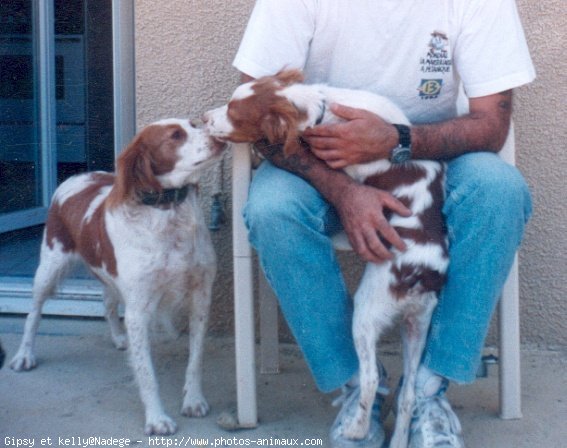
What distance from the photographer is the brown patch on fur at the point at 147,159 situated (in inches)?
107

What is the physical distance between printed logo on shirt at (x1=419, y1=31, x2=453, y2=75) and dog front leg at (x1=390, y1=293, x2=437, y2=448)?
770mm

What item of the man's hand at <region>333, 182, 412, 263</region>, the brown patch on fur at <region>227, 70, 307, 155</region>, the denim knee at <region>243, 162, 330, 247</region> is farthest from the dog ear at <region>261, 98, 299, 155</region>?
the man's hand at <region>333, 182, 412, 263</region>

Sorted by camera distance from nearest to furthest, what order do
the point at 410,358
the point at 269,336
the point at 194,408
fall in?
the point at 410,358
the point at 194,408
the point at 269,336

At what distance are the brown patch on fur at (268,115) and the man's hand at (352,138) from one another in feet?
0.23

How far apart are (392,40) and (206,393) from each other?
1.36 meters

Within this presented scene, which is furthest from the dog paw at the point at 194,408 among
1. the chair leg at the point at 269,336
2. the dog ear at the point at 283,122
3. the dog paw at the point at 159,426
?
the dog ear at the point at 283,122

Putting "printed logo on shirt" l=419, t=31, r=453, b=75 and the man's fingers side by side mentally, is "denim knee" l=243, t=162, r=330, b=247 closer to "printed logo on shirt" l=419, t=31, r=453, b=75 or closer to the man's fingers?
the man's fingers

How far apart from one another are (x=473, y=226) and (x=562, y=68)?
46.9 inches

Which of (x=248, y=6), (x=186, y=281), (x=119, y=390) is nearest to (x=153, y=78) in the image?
(x=248, y=6)

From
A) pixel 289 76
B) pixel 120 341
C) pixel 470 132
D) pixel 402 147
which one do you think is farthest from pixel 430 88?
pixel 120 341

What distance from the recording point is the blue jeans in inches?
95.2

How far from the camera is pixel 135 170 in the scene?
2.71 meters

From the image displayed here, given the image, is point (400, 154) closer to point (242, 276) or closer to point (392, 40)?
point (392, 40)

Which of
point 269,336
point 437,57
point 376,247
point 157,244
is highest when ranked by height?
point 437,57
